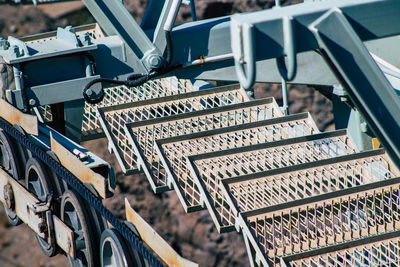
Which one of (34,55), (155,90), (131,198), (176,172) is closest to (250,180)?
(176,172)

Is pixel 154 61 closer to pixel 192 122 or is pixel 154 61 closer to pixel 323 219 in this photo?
pixel 192 122

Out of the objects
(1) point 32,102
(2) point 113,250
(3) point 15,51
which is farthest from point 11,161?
(2) point 113,250

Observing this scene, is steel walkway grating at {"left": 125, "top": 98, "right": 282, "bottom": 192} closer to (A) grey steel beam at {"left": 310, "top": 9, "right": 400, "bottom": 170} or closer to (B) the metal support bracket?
(B) the metal support bracket

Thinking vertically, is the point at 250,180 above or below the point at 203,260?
below

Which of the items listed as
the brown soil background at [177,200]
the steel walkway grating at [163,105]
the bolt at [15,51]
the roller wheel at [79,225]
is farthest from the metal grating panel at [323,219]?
the brown soil background at [177,200]

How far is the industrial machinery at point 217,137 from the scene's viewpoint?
86.4 inches

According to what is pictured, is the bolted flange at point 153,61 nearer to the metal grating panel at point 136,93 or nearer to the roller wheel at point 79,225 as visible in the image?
the metal grating panel at point 136,93

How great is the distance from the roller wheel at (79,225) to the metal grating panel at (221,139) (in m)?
0.44

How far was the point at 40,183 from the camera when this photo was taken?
13.0 ft

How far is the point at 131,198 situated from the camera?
10.9 m

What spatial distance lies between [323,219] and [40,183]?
163cm

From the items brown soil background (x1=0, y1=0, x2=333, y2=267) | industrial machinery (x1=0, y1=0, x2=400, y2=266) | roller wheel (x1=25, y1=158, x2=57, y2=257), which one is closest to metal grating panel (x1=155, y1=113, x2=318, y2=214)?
industrial machinery (x1=0, y1=0, x2=400, y2=266)

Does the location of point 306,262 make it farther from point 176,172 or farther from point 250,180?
point 176,172

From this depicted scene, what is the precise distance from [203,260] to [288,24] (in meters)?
Result: 9.15
